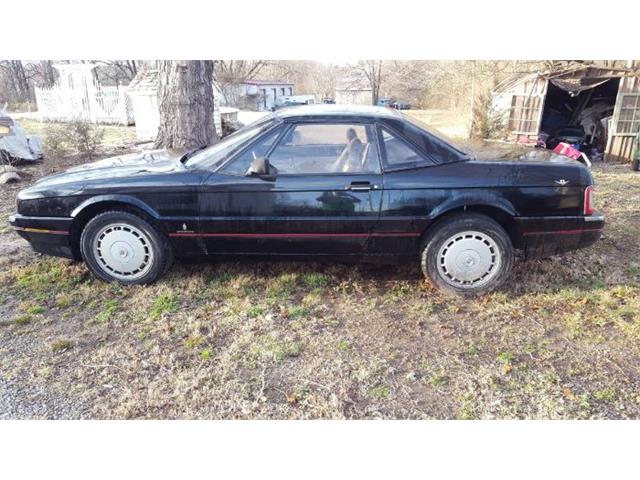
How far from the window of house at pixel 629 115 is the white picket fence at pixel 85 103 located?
66.2ft

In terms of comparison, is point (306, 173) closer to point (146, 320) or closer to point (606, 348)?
point (146, 320)

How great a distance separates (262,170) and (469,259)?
1.85m

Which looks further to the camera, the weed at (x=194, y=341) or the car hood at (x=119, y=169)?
the car hood at (x=119, y=169)

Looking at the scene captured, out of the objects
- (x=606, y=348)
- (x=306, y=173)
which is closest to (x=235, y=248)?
(x=306, y=173)

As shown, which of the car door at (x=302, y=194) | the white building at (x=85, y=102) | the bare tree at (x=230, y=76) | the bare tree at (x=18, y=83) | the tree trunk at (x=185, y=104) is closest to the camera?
the car door at (x=302, y=194)

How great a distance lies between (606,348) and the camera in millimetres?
3260

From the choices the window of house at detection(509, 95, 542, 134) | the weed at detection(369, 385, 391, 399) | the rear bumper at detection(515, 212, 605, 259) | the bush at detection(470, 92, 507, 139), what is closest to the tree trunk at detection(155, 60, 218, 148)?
the rear bumper at detection(515, 212, 605, 259)

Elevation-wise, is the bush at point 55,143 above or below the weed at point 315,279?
above

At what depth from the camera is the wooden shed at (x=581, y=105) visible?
11648 mm

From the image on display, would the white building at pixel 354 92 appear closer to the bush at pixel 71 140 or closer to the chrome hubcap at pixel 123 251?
the bush at pixel 71 140

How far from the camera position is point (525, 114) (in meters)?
12.9

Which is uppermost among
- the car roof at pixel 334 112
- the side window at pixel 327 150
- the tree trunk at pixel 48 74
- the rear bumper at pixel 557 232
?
the tree trunk at pixel 48 74

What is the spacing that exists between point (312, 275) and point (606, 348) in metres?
2.36

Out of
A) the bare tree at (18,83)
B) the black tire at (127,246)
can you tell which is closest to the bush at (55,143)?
the black tire at (127,246)
